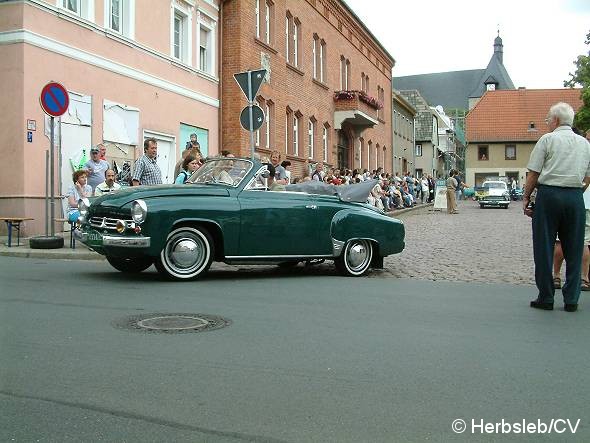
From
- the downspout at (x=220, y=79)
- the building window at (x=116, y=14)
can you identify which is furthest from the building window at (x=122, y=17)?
the downspout at (x=220, y=79)

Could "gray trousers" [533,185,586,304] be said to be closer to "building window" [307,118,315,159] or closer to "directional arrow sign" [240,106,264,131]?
"directional arrow sign" [240,106,264,131]

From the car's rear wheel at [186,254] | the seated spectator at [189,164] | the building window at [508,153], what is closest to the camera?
the car's rear wheel at [186,254]

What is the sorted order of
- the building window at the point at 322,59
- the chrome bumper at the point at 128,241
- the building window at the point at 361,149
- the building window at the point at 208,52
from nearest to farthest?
the chrome bumper at the point at 128,241, the building window at the point at 208,52, the building window at the point at 322,59, the building window at the point at 361,149

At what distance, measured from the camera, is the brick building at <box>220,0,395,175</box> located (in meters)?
23.3

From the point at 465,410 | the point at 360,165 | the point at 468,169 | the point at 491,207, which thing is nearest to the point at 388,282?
the point at 465,410

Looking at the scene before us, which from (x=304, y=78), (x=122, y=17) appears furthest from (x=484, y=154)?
(x=122, y=17)

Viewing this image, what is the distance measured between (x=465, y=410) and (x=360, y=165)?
3717cm

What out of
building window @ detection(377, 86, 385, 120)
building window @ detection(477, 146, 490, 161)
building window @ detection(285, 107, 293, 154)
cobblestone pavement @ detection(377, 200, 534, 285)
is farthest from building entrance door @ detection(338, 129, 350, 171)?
building window @ detection(477, 146, 490, 161)

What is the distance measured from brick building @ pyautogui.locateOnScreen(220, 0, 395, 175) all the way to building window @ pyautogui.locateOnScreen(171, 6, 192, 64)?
2.22m

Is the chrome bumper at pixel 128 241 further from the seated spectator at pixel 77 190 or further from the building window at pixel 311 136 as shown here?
the building window at pixel 311 136

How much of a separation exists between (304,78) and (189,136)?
10.0 metres

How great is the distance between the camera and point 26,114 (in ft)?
46.9

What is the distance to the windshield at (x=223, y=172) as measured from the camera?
9.25m

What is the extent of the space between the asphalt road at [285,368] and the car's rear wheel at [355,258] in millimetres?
2100
